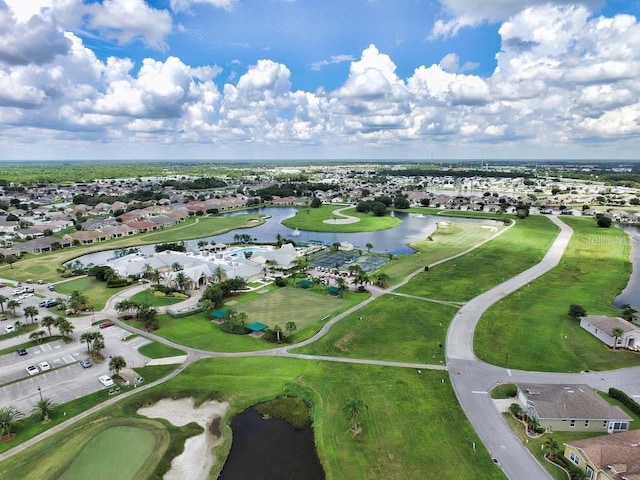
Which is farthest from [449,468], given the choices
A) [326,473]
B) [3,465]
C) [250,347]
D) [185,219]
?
[185,219]

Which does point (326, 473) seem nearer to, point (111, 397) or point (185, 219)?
point (111, 397)

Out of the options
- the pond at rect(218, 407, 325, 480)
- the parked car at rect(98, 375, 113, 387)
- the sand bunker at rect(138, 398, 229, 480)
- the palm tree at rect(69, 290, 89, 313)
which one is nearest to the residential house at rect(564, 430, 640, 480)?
the pond at rect(218, 407, 325, 480)

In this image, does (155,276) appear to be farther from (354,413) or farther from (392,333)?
(354,413)

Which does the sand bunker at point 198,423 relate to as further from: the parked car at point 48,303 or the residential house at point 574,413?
the parked car at point 48,303

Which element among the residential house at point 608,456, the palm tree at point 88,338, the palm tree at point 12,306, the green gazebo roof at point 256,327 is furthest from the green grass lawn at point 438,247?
the palm tree at point 12,306

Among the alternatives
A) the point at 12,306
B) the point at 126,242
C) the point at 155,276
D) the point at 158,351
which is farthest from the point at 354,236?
the point at 12,306

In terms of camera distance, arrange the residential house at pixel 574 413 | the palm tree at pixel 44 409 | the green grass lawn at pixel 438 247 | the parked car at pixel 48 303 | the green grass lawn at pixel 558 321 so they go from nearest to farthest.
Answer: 1. the residential house at pixel 574 413
2. the palm tree at pixel 44 409
3. the green grass lawn at pixel 558 321
4. the parked car at pixel 48 303
5. the green grass lawn at pixel 438 247

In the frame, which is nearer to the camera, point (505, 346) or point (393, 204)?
point (505, 346)
